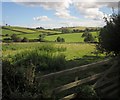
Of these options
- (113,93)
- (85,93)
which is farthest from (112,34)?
(85,93)

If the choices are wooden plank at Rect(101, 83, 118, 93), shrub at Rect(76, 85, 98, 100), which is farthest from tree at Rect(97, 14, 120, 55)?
shrub at Rect(76, 85, 98, 100)

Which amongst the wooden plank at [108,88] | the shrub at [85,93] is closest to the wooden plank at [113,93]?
the wooden plank at [108,88]

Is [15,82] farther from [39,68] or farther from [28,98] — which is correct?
[39,68]

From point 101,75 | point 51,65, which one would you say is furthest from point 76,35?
point 101,75

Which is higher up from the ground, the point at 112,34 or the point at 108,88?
the point at 112,34

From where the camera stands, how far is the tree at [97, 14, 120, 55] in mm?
10817

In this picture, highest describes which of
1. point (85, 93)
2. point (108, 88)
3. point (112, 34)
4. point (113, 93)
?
point (112, 34)

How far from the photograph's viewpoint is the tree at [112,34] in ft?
35.5

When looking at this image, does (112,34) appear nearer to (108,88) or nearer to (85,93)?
(108,88)

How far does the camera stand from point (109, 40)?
1108 centimetres

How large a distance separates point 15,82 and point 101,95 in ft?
9.98

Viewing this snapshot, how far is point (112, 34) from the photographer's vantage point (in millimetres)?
10891

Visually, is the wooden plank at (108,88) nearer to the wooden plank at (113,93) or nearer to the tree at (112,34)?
the wooden plank at (113,93)

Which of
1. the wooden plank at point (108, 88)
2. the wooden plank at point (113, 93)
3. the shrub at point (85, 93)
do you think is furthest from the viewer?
the wooden plank at point (113, 93)
